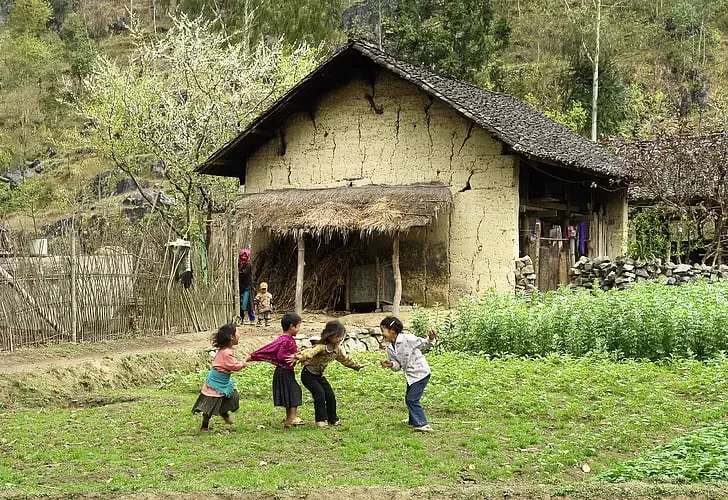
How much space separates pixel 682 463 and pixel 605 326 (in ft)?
21.3

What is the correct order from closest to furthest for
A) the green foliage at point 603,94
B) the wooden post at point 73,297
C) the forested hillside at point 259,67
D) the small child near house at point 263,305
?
the wooden post at point 73,297, the small child near house at point 263,305, the forested hillside at point 259,67, the green foliage at point 603,94

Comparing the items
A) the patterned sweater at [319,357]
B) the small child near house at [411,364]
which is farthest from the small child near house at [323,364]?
the small child near house at [411,364]

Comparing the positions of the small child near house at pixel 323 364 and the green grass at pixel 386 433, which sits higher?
the small child near house at pixel 323 364

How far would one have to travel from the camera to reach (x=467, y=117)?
16109mm

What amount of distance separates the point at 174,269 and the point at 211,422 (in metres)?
5.73

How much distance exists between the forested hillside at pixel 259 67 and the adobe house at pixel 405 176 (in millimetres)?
6432

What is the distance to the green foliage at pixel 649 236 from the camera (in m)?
24.3

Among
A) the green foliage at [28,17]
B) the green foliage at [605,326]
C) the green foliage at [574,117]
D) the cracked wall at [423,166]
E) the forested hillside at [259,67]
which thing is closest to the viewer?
the green foliage at [605,326]

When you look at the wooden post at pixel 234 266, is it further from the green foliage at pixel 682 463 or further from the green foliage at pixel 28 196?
the green foliage at pixel 28 196

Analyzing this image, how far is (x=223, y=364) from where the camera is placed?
27.1 feet

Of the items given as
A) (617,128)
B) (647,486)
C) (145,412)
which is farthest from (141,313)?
(617,128)

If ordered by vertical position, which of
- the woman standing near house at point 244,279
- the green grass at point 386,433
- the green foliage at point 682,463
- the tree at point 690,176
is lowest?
the green grass at point 386,433

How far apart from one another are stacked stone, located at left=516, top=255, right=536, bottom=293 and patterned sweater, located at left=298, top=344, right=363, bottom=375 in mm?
9189

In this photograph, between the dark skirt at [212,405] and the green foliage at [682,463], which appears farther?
the dark skirt at [212,405]
